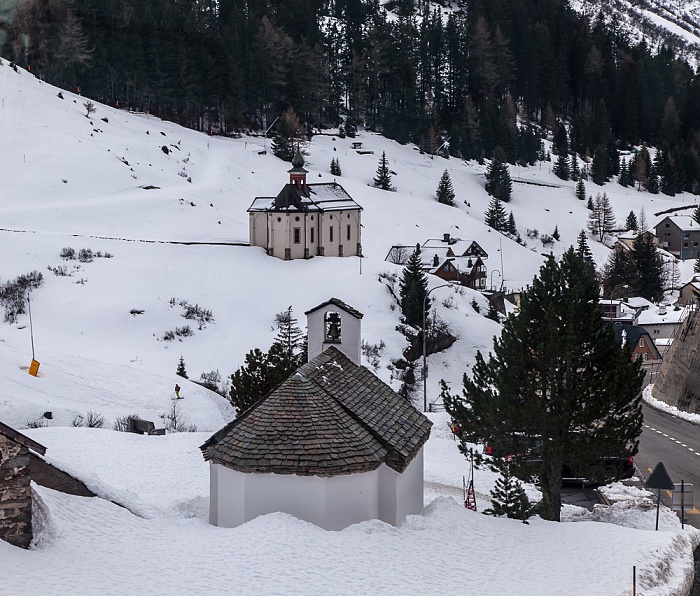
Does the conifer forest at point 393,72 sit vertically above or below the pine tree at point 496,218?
above

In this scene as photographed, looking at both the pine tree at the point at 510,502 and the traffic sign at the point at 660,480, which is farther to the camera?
the pine tree at the point at 510,502

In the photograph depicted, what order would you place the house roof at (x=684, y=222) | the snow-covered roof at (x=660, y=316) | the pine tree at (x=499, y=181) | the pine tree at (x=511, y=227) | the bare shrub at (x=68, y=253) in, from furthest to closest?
the house roof at (x=684, y=222), the pine tree at (x=499, y=181), the pine tree at (x=511, y=227), the snow-covered roof at (x=660, y=316), the bare shrub at (x=68, y=253)

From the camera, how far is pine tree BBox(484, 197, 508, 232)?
105 metres

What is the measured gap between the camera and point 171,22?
4604 inches

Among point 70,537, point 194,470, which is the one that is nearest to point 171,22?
point 194,470

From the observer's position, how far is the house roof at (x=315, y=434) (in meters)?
17.0

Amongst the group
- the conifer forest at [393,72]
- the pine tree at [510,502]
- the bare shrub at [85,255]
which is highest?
the conifer forest at [393,72]

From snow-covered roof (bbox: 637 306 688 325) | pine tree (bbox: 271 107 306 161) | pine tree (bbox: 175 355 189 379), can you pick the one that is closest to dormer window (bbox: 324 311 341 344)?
pine tree (bbox: 175 355 189 379)

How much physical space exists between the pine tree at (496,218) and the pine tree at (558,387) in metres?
82.2

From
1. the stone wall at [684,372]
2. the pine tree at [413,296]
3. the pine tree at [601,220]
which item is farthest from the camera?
the pine tree at [601,220]

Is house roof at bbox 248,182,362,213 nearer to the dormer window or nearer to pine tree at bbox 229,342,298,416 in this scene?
pine tree at bbox 229,342,298,416

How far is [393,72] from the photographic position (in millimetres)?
143625

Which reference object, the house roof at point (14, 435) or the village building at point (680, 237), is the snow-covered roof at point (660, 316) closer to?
the village building at point (680, 237)

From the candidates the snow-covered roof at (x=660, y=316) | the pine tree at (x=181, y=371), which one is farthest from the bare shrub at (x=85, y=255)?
the snow-covered roof at (x=660, y=316)
